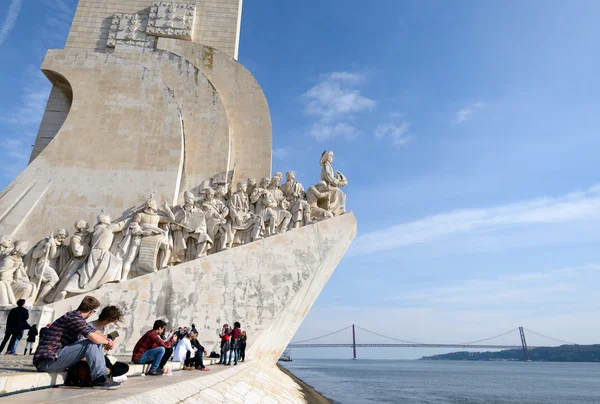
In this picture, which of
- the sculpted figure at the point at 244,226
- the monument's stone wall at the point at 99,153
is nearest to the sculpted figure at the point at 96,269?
the monument's stone wall at the point at 99,153

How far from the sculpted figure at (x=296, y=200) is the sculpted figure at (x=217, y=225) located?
3.93ft

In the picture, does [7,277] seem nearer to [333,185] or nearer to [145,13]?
[333,185]

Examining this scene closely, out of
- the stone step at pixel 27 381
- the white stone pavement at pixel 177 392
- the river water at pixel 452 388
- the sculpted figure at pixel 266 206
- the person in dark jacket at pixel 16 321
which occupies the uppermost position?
the sculpted figure at pixel 266 206

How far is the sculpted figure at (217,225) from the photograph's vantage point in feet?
24.4

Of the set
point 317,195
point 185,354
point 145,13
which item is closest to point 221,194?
point 317,195

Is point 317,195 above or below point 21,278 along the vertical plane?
above

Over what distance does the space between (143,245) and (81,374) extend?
5.01 meters

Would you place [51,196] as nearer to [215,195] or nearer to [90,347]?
[215,195]

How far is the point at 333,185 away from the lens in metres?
8.60

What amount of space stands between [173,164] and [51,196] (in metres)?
2.30

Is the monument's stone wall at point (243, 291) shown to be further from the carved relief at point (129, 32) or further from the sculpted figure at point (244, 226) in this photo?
the carved relief at point (129, 32)

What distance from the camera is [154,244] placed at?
23.4ft

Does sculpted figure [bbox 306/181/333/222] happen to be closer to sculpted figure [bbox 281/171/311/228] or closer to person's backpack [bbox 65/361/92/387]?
sculpted figure [bbox 281/171/311/228]

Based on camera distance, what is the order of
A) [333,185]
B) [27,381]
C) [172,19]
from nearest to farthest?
[27,381] → [333,185] → [172,19]
